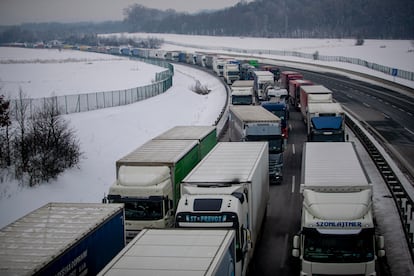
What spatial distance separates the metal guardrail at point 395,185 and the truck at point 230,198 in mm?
5596

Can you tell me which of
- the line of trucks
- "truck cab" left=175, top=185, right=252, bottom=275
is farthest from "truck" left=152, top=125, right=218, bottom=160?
"truck cab" left=175, top=185, right=252, bottom=275

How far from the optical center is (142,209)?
1828 cm

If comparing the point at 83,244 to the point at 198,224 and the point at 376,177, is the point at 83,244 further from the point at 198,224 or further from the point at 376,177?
the point at 376,177

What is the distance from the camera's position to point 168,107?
54500 millimetres

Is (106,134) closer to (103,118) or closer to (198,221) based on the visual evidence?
(103,118)

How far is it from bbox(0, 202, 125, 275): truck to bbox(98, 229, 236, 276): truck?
146 centimetres

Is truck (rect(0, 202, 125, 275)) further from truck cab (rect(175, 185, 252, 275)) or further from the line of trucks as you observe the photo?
truck cab (rect(175, 185, 252, 275))

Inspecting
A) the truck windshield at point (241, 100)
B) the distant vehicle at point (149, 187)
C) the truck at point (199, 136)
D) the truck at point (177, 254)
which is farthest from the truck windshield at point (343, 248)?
the truck windshield at point (241, 100)

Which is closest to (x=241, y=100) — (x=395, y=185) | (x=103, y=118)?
(x=103, y=118)

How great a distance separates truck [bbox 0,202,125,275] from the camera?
462 inches

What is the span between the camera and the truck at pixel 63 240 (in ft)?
38.5

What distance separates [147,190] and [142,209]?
2.22ft

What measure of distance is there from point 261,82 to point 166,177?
37353mm

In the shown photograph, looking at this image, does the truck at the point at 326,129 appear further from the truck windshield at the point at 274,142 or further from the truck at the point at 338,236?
the truck at the point at 338,236
